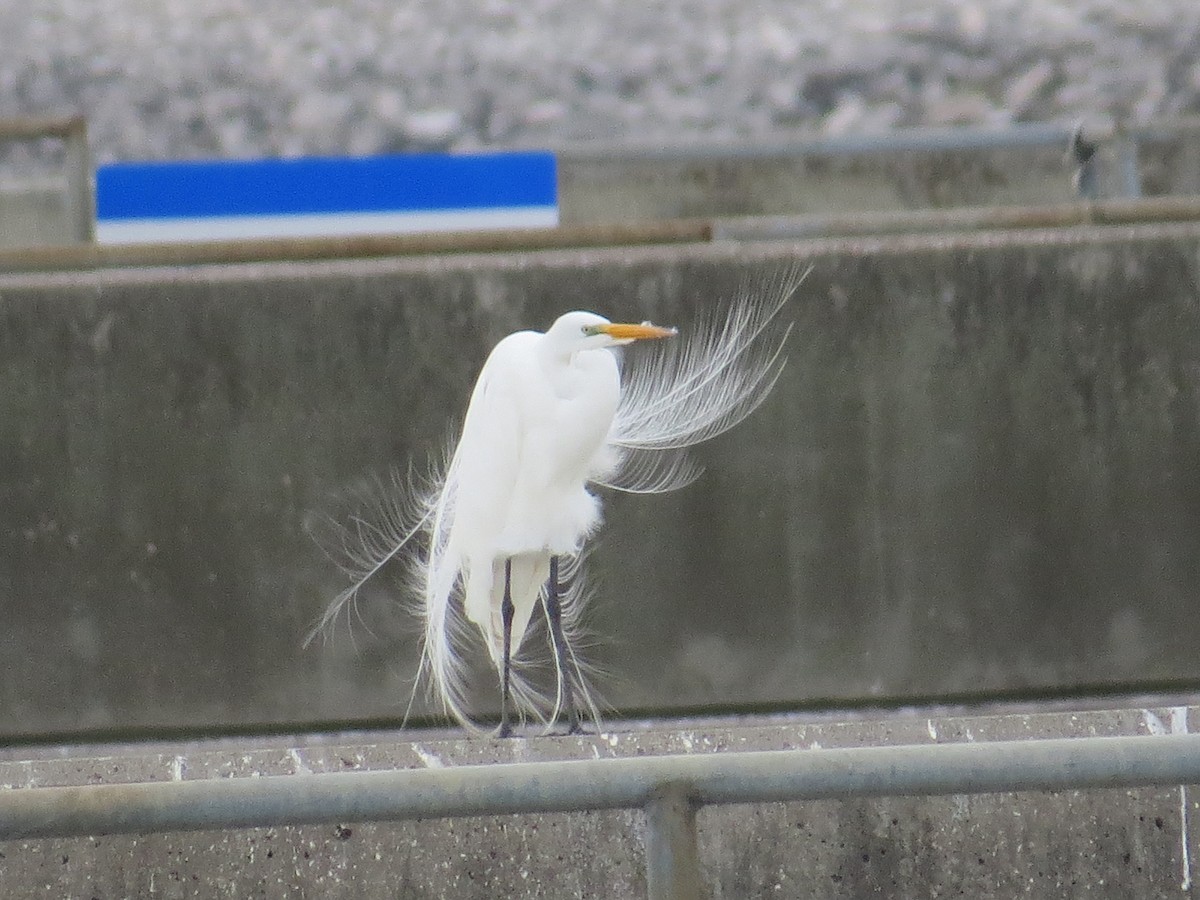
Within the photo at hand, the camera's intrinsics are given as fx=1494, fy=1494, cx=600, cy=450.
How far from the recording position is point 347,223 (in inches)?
130

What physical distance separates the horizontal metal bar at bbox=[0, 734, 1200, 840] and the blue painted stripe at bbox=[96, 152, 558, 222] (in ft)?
6.97

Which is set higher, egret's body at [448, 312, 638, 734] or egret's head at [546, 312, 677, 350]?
egret's head at [546, 312, 677, 350]

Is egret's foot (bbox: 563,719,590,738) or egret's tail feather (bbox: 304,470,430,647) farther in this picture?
egret's tail feather (bbox: 304,470,430,647)

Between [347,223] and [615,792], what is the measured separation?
2.24 m

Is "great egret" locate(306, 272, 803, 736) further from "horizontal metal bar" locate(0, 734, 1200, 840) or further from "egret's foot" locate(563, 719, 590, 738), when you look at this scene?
"horizontal metal bar" locate(0, 734, 1200, 840)

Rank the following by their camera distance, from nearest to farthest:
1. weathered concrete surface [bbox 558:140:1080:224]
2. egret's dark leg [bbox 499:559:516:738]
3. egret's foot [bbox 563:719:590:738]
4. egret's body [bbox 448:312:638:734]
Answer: egret's body [bbox 448:312:638:734] → egret's dark leg [bbox 499:559:516:738] → egret's foot [bbox 563:719:590:738] → weathered concrete surface [bbox 558:140:1080:224]

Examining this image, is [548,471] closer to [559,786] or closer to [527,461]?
[527,461]

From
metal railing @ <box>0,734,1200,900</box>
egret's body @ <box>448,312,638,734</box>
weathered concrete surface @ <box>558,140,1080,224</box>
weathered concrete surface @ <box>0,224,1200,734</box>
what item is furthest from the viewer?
weathered concrete surface @ <box>558,140,1080,224</box>

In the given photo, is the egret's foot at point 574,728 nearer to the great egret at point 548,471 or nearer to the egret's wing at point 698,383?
the great egret at point 548,471

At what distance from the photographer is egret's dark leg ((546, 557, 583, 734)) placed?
2.69 meters

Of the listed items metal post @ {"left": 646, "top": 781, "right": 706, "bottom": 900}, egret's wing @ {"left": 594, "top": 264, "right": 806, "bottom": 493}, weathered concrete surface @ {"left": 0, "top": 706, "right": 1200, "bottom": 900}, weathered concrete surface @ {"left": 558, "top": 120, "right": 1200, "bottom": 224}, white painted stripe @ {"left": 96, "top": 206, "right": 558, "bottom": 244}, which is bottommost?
weathered concrete surface @ {"left": 0, "top": 706, "right": 1200, "bottom": 900}

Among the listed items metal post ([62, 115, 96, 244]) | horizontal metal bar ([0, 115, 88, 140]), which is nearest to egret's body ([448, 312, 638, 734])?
metal post ([62, 115, 96, 244])

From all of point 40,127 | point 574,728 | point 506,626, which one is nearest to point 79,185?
point 40,127

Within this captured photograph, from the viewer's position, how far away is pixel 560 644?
2713mm
